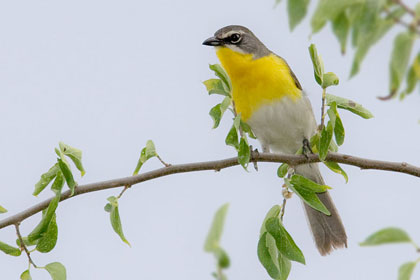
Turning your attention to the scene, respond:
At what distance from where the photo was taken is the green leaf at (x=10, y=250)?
331cm

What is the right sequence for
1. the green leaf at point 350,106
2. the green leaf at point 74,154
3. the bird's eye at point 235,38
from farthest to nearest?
the bird's eye at point 235,38, the green leaf at point 350,106, the green leaf at point 74,154

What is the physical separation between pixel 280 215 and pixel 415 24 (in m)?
2.15

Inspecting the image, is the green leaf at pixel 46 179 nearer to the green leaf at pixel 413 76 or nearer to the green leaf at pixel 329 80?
the green leaf at pixel 329 80

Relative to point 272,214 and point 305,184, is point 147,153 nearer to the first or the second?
point 272,214

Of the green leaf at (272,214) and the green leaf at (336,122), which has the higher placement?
the green leaf at (336,122)

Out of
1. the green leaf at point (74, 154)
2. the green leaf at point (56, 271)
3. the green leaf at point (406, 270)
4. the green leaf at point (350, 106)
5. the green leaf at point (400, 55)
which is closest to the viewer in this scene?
the green leaf at point (400, 55)

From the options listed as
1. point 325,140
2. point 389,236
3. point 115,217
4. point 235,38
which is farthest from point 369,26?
point 235,38

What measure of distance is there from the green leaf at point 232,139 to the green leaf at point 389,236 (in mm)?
1804

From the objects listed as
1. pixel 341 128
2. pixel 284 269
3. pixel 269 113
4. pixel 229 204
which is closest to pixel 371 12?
pixel 229 204

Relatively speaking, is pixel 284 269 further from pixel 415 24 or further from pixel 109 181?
pixel 415 24

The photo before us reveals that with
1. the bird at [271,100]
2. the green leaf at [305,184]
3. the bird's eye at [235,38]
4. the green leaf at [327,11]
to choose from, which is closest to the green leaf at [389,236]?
the green leaf at [327,11]

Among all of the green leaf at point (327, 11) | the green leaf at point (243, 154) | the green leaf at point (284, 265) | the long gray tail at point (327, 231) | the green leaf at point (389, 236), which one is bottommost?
the long gray tail at point (327, 231)

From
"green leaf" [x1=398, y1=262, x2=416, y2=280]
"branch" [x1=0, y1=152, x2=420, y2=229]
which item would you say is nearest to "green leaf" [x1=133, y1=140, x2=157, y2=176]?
"branch" [x1=0, y1=152, x2=420, y2=229]

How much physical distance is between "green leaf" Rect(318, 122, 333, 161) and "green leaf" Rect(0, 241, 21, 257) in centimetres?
161
